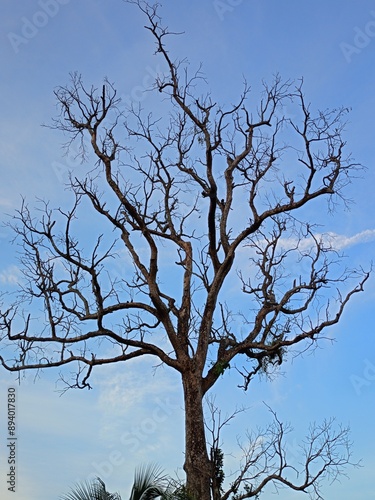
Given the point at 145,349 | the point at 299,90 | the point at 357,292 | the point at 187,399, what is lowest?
the point at 187,399

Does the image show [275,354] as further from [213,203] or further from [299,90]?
[299,90]

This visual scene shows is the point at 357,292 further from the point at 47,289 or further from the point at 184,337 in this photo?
the point at 47,289

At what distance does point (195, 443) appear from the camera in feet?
31.9

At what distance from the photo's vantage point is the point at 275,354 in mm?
11266

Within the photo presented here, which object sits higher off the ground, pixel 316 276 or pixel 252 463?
pixel 316 276

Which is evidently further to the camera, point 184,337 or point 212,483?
point 184,337

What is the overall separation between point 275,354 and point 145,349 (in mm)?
2238

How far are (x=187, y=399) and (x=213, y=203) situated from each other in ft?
11.0

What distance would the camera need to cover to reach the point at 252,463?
10188 mm

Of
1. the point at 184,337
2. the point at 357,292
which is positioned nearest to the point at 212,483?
the point at 184,337

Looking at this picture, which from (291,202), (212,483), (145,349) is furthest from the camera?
(291,202)

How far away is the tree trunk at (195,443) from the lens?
9.47 meters

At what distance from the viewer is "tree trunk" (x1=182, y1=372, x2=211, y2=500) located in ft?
31.1

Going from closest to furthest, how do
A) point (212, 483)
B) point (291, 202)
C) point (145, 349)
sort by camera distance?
point (212, 483), point (145, 349), point (291, 202)
